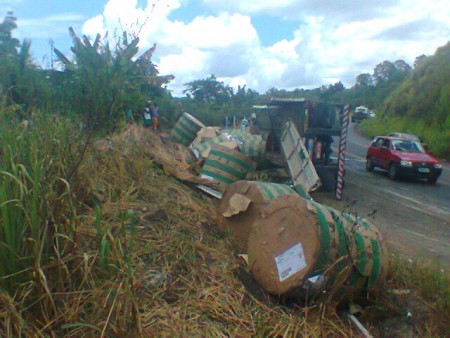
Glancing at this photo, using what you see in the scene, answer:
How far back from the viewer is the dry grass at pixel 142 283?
3428mm

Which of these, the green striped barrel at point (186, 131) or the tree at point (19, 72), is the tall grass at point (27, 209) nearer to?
the tree at point (19, 72)

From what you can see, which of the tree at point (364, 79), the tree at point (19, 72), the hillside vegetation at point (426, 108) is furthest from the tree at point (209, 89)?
the tree at point (364, 79)

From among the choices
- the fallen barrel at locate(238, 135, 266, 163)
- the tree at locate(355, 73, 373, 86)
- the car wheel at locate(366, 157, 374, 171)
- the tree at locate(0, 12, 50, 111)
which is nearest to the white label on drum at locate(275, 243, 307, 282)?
the tree at locate(0, 12, 50, 111)

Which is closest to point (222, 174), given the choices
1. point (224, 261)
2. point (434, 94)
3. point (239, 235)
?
point (239, 235)

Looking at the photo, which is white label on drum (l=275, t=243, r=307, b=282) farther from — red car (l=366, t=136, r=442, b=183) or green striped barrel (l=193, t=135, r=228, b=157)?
red car (l=366, t=136, r=442, b=183)

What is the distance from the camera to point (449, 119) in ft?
111

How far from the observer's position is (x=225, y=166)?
9.31 metres

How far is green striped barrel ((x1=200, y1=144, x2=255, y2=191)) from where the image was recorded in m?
9.28

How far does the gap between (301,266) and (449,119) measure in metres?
32.3

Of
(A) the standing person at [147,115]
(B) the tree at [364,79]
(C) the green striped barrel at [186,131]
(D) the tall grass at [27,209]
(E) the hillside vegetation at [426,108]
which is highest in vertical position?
(D) the tall grass at [27,209]

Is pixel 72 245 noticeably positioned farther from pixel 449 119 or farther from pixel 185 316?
pixel 449 119

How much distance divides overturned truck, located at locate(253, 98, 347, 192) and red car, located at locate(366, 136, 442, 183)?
451cm

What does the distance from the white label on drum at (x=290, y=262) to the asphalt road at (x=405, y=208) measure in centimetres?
106

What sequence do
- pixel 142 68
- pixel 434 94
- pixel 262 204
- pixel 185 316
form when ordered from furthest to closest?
pixel 434 94 < pixel 142 68 < pixel 262 204 < pixel 185 316
